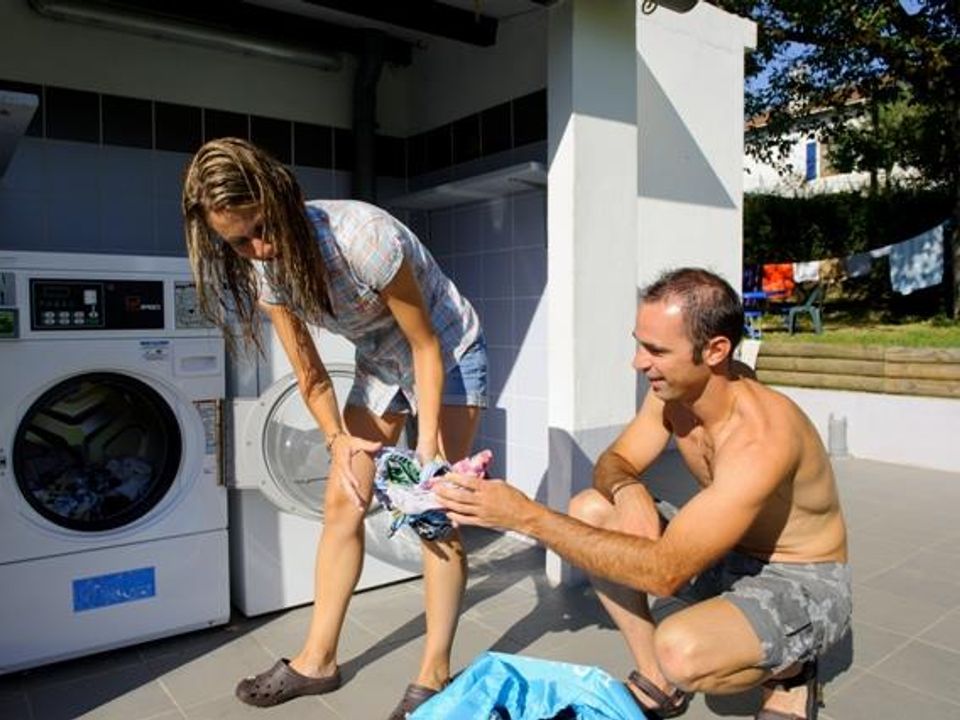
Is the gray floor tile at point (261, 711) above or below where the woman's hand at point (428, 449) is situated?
below

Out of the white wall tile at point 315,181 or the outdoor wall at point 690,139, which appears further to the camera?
the outdoor wall at point 690,139

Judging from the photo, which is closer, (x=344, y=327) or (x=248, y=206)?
(x=248, y=206)

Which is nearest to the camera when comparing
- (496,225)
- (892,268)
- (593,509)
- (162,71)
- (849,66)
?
(593,509)

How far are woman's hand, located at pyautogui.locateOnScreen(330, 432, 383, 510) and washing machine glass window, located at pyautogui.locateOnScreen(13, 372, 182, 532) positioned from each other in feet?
2.33

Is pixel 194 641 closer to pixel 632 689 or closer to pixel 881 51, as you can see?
pixel 632 689

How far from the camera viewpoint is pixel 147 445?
242 centimetres

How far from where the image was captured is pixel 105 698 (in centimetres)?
206

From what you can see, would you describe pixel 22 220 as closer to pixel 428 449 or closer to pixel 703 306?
pixel 428 449

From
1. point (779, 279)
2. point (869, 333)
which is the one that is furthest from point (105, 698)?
point (779, 279)

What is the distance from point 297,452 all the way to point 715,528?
149 cm

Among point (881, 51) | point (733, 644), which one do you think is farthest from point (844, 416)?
point (881, 51)

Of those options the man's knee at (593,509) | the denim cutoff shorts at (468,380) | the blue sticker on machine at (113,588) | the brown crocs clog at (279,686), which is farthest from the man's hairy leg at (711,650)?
the blue sticker on machine at (113,588)

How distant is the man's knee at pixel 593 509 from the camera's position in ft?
6.06

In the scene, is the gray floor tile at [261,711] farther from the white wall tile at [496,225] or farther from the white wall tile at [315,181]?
the white wall tile at [315,181]
